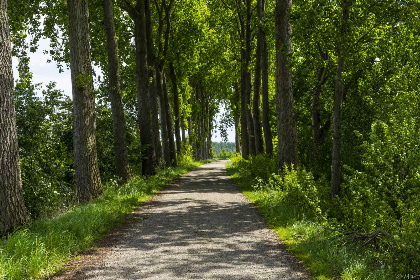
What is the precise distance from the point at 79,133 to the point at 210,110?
43.2m

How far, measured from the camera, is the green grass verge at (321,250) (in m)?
5.39

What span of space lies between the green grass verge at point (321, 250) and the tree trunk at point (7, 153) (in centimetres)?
515

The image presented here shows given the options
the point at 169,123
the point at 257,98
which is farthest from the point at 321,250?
the point at 169,123

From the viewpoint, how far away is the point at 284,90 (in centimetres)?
1372

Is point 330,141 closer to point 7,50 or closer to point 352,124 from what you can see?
point 352,124

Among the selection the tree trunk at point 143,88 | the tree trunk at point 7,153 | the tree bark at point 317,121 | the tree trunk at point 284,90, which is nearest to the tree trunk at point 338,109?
the tree trunk at point 284,90

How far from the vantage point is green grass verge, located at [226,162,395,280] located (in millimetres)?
5391

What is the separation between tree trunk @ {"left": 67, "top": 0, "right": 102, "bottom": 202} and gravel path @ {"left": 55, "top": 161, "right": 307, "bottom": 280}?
1.82 meters

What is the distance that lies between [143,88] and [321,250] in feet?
45.8

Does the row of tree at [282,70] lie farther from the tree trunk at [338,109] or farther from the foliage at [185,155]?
the foliage at [185,155]

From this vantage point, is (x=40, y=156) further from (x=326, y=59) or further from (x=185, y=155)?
(x=185, y=155)

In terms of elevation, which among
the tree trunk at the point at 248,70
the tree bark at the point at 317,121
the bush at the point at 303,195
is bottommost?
the bush at the point at 303,195

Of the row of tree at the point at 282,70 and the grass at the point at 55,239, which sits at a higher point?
the row of tree at the point at 282,70

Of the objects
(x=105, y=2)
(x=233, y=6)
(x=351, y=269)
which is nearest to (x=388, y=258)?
(x=351, y=269)
